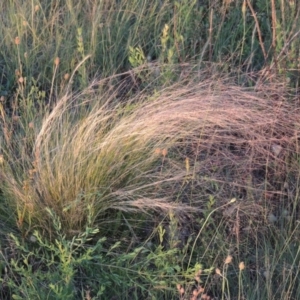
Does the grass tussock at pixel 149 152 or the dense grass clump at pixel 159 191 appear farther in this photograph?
the grass tussock at pixel 149 152

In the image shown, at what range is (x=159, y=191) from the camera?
2.76m

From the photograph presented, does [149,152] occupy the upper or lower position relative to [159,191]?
upper

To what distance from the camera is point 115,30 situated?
3818 millimetres

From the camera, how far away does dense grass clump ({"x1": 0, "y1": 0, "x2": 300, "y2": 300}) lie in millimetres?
2498

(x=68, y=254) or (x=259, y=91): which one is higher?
(x=259, y=91)

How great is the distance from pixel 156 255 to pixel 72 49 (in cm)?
164

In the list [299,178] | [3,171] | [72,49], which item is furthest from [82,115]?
[299,178]

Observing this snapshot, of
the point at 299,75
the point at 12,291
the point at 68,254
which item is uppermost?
the point at 299,75

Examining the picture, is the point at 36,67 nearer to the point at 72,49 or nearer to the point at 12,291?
the point at 72,49

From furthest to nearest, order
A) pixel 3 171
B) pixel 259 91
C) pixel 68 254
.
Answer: pixel 259 91, pixel 3 171, pixel 68 254

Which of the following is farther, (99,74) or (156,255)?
(99,74)

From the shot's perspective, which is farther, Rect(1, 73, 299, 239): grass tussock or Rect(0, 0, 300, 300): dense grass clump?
Rect(1, 73, 299, 239): grass tussock

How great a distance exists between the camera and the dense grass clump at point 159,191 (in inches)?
98.3

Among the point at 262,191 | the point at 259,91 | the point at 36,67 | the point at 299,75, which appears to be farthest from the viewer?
the point at 36,67
